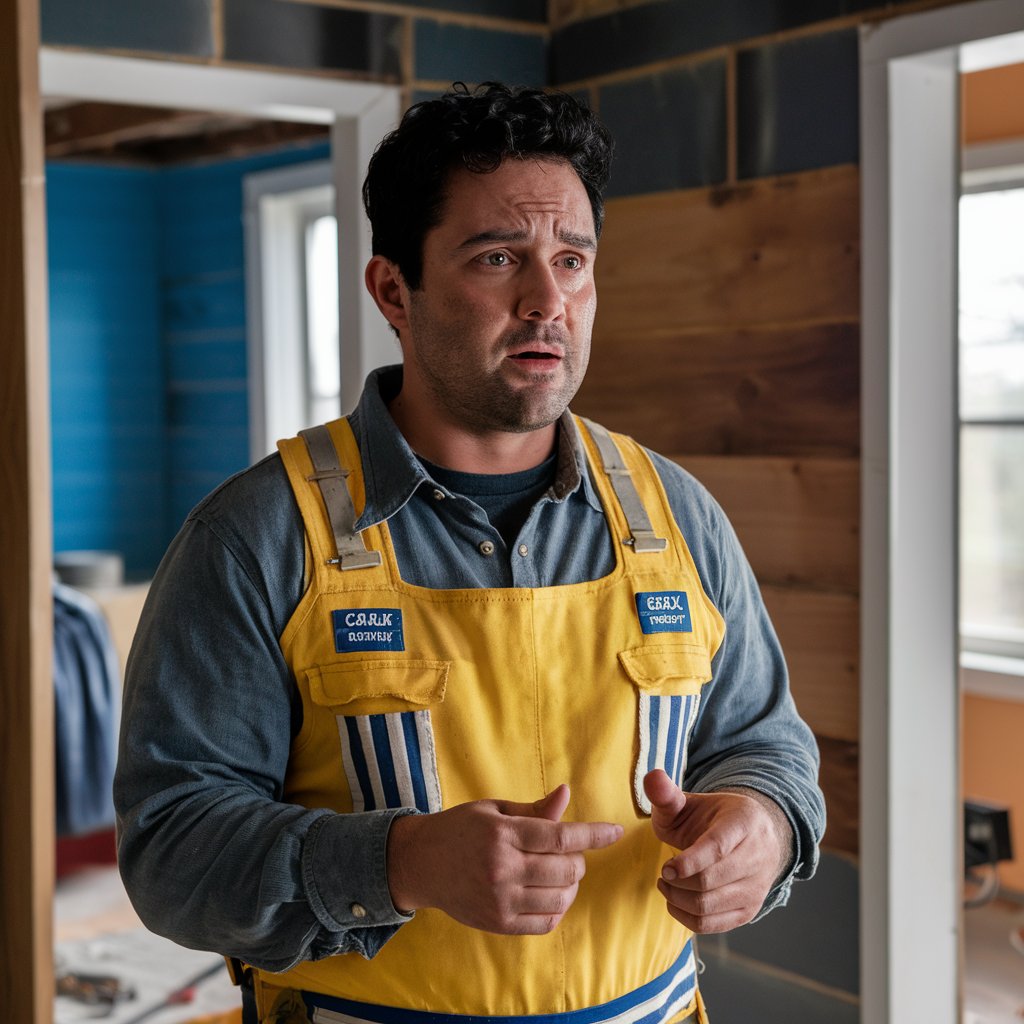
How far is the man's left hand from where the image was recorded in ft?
4.25

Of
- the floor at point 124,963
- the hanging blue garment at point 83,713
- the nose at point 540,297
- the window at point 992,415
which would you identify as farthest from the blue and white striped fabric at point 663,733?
the hanging blue garment at point 83,713

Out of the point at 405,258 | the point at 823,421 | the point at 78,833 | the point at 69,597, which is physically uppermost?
the point at 405,258

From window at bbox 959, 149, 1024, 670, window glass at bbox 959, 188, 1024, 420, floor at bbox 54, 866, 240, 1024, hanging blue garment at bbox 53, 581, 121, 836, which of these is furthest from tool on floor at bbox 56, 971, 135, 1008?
window glass at bbox 959, 188, 1024, 420

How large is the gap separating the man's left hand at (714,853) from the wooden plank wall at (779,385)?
3.51 feet

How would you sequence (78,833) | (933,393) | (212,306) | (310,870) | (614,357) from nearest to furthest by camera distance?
1. (310,870)
2. (933,393)
3. (614,357)
4. (78,833)
5. (212,306)

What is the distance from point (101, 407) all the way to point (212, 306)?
66 cm

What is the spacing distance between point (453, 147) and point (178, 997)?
2792 millimetres

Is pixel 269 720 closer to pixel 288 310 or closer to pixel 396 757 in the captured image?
pixel 396 757

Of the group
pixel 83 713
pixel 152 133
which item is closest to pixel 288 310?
pixel 152 133

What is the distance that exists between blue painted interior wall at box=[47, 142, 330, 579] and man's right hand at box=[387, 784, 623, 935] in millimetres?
4262

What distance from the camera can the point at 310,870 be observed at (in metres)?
1.27

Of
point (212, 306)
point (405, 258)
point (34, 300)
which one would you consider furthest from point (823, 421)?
point (212, 306)

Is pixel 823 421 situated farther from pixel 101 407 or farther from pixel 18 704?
pixel 101 407

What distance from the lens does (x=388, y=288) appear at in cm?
160
